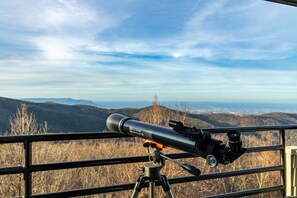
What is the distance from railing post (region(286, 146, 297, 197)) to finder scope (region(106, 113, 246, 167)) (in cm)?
148

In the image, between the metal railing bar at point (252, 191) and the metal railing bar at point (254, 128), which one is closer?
the metal railing bar at point (254, 128)

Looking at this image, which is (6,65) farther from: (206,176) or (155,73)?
(206,176)

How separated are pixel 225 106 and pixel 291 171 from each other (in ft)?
2.93

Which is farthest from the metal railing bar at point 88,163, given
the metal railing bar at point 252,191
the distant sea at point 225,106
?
the distant sea at point 225,106

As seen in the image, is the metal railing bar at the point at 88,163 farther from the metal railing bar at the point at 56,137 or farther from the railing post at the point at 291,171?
the railing post at the point at 291,171

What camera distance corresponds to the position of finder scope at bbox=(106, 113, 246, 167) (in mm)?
1008

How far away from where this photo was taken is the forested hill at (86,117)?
99.1 inches

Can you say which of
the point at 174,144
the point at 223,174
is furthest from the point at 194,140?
the point at 223,174

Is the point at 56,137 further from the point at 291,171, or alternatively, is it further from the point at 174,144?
the point at 291,171

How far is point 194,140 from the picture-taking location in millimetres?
1090

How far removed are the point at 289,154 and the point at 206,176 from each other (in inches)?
30.0

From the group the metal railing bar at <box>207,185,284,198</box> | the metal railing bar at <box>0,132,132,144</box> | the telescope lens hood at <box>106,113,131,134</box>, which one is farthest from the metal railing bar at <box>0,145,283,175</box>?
the metal railing bar at <box>207,185,284,198</box>

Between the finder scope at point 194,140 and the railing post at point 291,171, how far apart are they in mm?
1481

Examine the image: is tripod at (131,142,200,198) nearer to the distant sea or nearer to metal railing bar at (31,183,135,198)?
metal railing bar at (31,183,135,198)
